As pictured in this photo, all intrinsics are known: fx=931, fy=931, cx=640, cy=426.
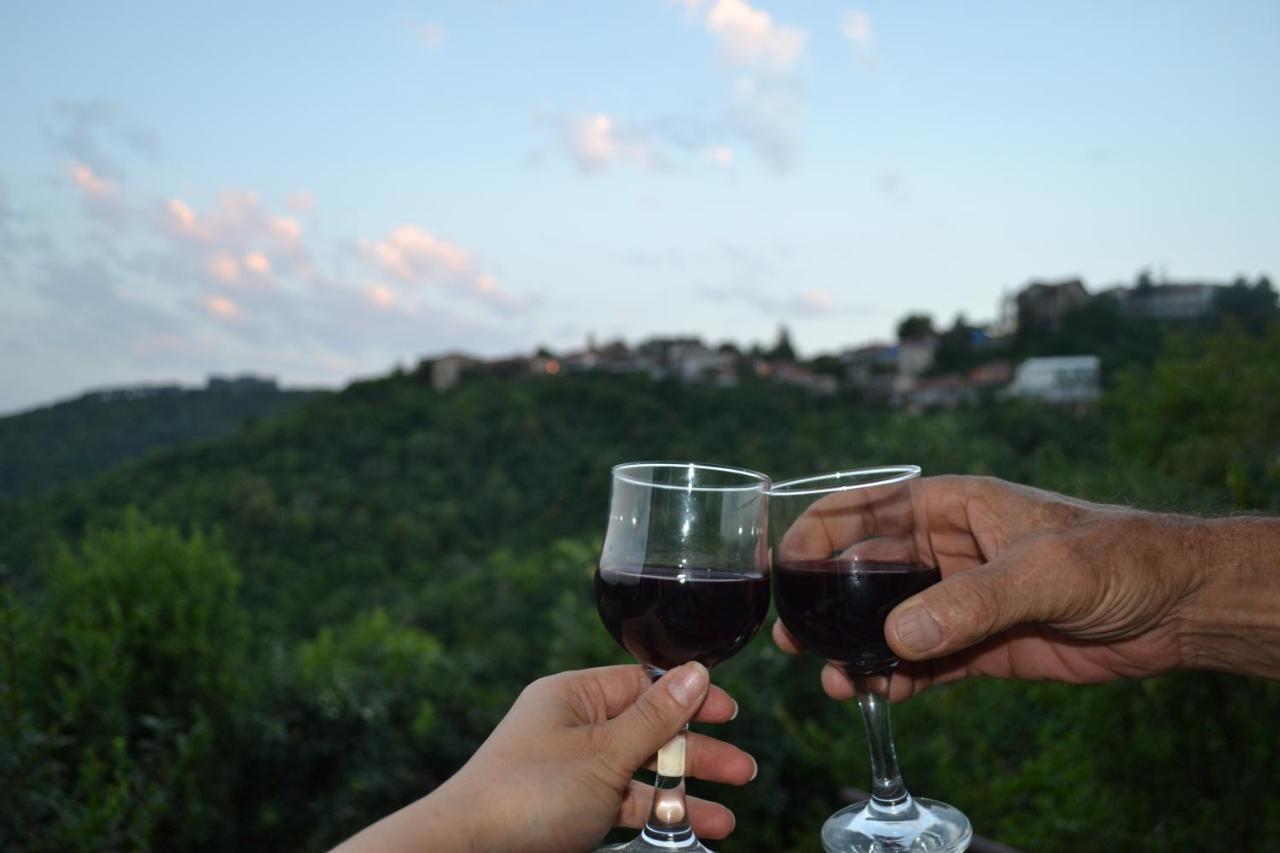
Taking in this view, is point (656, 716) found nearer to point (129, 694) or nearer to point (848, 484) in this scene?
point (848, 484)

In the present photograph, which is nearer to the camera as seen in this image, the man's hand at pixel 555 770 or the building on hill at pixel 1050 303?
the man's hand at pixel 555 770

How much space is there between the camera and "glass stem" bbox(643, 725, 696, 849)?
128 centimetres

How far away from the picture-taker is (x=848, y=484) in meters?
1.54

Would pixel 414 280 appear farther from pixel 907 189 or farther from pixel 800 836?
pixel 800 836

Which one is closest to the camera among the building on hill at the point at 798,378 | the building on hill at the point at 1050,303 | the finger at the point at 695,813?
the finger at the point at 695,813

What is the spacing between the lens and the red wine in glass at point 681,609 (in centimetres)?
135

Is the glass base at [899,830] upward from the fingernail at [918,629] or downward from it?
downward

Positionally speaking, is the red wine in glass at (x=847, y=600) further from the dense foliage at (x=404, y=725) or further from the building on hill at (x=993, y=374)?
the building on hill at (x=993, y=374)

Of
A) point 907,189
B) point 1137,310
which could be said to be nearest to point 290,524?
point 907,189

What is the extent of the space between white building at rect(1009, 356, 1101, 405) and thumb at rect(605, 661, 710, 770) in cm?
2892

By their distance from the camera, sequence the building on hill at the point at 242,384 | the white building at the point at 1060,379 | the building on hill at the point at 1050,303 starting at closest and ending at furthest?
the white building at the point at 1060,379, the building on hill at the point at 242,384, the building on hill at the point at 1050,303

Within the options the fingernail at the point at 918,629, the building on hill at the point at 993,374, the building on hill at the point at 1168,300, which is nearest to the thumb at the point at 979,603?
the fingernail at the point at 918,629

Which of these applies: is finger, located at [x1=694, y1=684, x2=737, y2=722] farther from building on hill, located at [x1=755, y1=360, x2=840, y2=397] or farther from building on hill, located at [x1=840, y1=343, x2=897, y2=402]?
building on hill, located at [x1=755, y1=360, x2=840, y2=397]

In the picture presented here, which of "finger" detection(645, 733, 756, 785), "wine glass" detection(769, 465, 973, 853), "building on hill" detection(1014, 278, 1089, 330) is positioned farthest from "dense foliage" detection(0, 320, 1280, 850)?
"building on hill" detection(1014, 278, 1089, 330)
